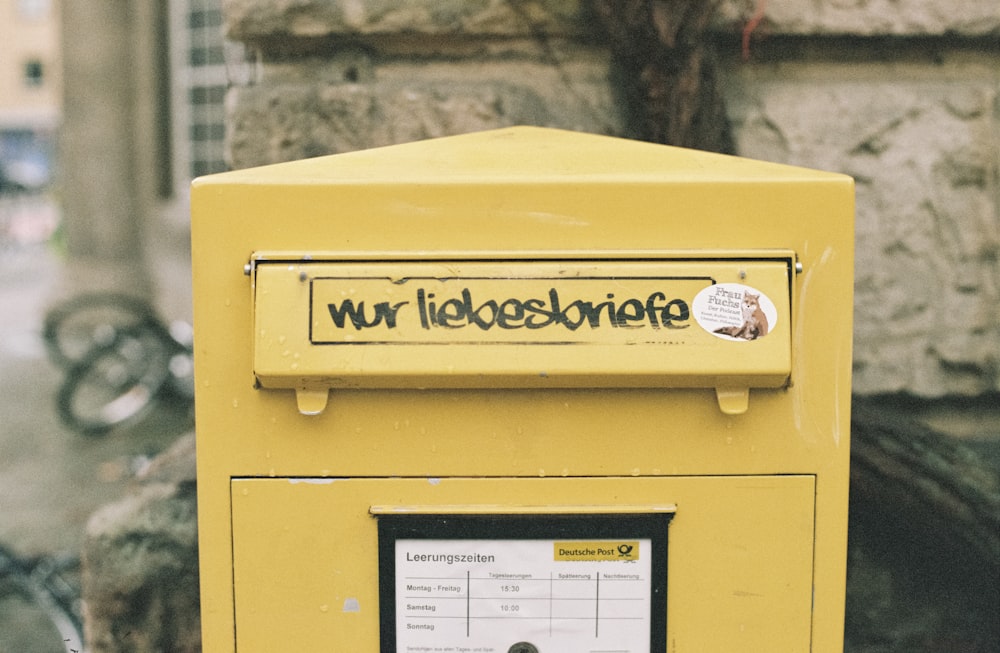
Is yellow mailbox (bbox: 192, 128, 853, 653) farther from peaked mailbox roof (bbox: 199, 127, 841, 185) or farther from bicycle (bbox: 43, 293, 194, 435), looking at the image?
bicycle (bbox: 43, 293, 194, 435)

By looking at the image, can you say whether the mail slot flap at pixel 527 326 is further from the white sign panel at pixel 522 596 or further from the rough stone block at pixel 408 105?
the rough stone block at pixel 408 105

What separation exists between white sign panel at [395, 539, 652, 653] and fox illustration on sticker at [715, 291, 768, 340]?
12.8 inches

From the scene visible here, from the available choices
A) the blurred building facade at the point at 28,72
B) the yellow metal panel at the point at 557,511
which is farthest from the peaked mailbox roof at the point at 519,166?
the blurred building facade at the point at 28,72

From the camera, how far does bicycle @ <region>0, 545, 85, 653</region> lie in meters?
2.73

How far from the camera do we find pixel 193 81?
801 cm

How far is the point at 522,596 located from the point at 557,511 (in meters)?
0.14

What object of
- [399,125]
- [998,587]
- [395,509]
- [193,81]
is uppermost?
[193,81]

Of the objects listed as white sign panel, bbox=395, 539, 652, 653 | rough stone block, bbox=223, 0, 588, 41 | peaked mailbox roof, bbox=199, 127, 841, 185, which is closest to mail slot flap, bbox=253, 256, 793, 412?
peaked mailbox roof, bbox=199, 127, 841, 185

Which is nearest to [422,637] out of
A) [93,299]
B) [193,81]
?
[93,299]

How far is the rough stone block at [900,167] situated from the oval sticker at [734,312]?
44.9 inches

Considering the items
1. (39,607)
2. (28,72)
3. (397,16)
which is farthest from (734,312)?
(28,72)

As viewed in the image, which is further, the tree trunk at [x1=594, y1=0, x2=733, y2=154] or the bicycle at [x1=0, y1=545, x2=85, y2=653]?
the bicycle at [x1=0, y1=545, x2=85, y2=653]

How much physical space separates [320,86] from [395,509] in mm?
1339

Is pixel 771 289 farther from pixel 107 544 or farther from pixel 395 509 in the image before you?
pixel 107 544
